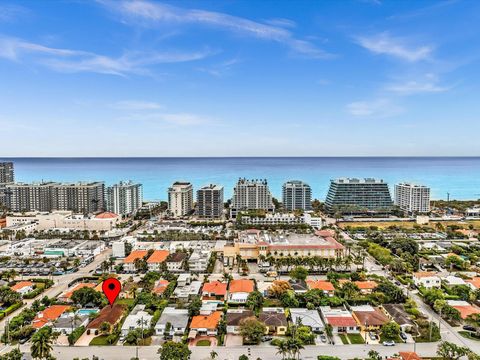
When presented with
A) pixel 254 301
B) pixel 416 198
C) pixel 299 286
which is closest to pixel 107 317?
pixel 254 301

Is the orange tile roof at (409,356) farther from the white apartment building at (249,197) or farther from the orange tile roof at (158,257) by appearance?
the white apartment building at (249,197)

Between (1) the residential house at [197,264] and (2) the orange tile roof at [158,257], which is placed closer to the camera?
(1) the residential house at [197,264]

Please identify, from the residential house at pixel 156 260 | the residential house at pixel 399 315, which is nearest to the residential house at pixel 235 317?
the residential house at pixel 399 315

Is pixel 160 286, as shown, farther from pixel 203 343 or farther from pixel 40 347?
pixel 40 347

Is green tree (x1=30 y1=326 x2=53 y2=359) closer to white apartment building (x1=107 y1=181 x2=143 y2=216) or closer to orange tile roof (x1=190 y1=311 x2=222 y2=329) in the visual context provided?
orange tile roof (x1=190 y1=311 x2=222 y2=329)

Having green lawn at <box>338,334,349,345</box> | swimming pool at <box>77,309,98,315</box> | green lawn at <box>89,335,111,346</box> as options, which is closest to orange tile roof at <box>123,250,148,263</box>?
swimming pool at <box>77,309,98,315</box>
